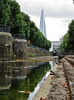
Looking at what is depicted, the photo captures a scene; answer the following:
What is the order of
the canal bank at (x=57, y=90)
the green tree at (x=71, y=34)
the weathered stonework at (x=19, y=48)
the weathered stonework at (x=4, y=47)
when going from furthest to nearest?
the green tree at (x=71, y=34) < the weathered stonework at (x=19, y=48) < the weathered stonework at (x=4, y=47) < the canal bank at (x=57, y=90)

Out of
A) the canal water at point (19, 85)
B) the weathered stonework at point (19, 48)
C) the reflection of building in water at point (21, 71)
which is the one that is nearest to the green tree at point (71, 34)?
the weathered stonework at point (19, 48)

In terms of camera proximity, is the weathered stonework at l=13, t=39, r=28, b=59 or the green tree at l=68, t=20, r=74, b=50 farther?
the green tree at l=68, t=20, r=74, b=50

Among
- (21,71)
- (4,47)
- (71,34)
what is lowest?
(21,71)

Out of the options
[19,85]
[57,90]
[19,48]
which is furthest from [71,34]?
[57,90]

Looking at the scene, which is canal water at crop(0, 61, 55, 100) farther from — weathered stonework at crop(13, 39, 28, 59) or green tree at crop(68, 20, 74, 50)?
green tree at crop(68, 20, 74, 50)

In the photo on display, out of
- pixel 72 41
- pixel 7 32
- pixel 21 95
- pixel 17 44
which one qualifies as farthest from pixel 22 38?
pixel 72 41

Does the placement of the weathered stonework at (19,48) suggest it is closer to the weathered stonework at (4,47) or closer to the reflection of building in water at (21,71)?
the weathered stonework at (4,47)

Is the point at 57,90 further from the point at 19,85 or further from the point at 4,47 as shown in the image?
the point at 4,47

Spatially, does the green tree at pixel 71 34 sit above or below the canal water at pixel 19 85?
above

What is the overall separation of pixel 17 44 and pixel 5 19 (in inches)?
197

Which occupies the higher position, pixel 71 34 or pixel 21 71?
pixel 71 34

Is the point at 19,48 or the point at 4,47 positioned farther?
the point at 19,48

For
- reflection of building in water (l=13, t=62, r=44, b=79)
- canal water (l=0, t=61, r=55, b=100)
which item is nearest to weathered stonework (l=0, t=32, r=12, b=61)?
reflection of building in water (l=13, t=62, r=44, b=79)

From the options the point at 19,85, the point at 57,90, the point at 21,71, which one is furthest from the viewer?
the point at 21,71
